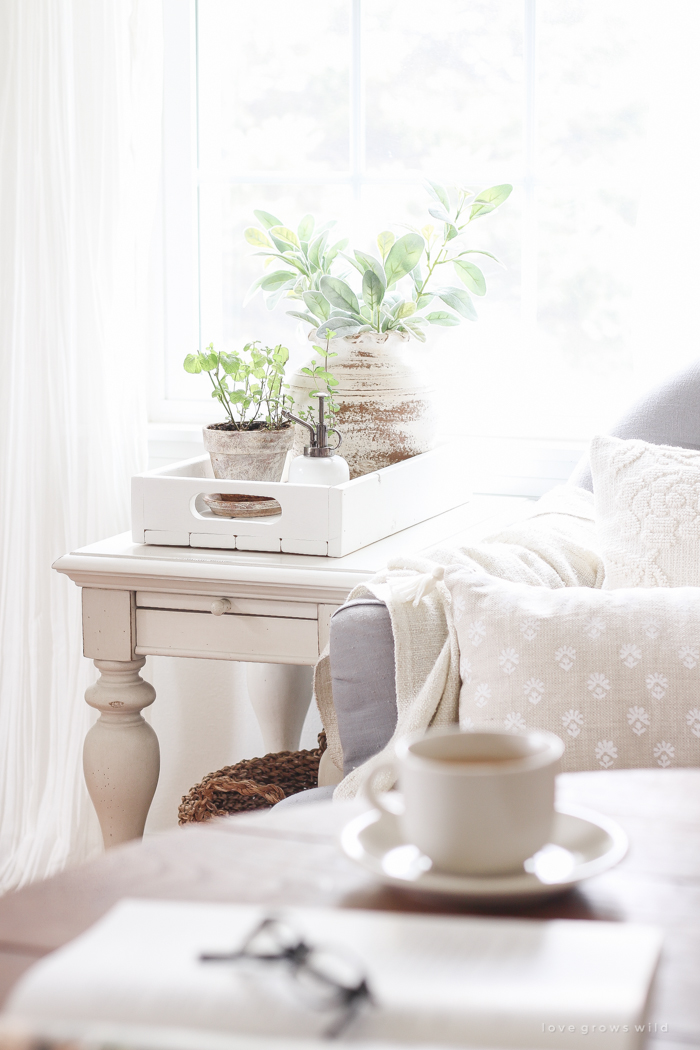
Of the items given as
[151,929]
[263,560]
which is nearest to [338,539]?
[263,560]

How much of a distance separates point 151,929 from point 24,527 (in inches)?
64.8

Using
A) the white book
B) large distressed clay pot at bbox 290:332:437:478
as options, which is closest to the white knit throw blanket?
large distressed clay pot at bbox 290:332:437:478

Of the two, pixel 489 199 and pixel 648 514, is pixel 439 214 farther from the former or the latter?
pixel 648 514

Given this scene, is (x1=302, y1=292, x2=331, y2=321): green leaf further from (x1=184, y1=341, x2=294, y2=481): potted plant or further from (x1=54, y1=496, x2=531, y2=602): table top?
(x1=54, y1=496, x2=531, y2=602): table top

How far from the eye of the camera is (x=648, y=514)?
127cm

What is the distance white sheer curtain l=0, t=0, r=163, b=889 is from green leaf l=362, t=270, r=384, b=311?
1.74ft

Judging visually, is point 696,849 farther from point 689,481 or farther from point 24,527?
point 24,527

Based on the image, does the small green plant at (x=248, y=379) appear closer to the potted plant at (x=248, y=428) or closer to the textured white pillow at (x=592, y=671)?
the potted plant at (x=248, y=428)

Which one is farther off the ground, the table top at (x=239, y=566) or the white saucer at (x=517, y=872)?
the white saucer at (x=517, y=872)

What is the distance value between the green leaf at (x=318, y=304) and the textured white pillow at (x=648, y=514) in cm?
53

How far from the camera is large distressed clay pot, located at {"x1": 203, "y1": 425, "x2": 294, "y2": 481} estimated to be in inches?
60.4

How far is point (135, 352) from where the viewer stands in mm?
1999

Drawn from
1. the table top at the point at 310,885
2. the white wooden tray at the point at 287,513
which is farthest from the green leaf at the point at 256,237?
the table top at the point at 310,885

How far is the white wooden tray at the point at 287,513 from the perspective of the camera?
1.45 m
